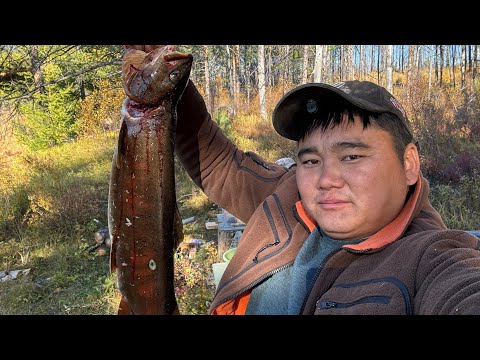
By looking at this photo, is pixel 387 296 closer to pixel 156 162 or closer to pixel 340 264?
pixel 340 264

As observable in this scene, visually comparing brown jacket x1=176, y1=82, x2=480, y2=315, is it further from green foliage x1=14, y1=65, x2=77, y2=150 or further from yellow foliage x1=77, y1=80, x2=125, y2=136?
yellow foliage x1=77, y1=80, x2=125, y2=136

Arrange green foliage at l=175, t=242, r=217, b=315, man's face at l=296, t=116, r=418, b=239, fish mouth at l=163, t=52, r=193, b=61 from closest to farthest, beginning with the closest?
fish mouth at l=163, t=52, r=193, b=61 < man's face at l=296, t=116, r=418, b=239 < green foliage at l=175, t=242, r=217, b=315

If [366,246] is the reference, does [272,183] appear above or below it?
above

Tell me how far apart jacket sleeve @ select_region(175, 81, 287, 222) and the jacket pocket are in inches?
32.6

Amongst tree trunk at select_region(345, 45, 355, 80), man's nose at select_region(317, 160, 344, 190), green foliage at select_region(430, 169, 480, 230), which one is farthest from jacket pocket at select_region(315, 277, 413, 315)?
tree trunk at select_region(345, 45, 355, 80)

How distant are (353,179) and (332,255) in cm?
29

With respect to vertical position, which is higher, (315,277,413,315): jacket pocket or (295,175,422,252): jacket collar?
(295,175,422,252): jacket collar

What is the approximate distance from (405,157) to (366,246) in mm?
372

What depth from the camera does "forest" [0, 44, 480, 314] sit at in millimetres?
7109

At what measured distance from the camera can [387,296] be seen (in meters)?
1.24

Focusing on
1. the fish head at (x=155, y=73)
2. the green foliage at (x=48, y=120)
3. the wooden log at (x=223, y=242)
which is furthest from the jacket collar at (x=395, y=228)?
the green foliage at (x=48, y=120)

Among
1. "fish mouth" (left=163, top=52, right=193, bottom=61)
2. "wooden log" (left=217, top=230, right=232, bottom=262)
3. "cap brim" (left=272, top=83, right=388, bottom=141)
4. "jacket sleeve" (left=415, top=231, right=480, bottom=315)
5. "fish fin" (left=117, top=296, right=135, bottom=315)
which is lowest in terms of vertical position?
"wooden log" (left=217, top=230, right=232, bottom=262)
